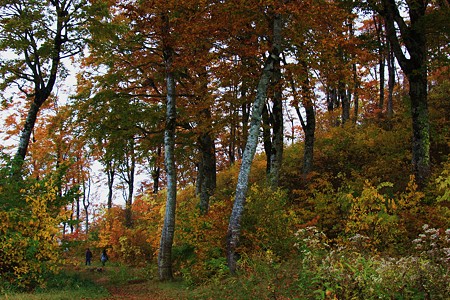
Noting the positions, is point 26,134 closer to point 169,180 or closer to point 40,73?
point 40,73

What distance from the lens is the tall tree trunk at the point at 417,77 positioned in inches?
448

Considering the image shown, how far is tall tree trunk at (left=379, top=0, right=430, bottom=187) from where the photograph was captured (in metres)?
11.4

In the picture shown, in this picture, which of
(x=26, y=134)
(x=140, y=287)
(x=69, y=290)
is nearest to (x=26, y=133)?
(x=26, y=134)

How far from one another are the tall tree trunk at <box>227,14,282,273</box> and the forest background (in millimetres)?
34

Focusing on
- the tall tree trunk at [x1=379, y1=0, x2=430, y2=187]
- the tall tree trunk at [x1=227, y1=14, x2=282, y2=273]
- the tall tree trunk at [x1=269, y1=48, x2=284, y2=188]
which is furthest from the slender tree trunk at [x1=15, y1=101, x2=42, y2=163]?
the tall tree trunk at [x1=379, y1=0, x2=430, y2=187]

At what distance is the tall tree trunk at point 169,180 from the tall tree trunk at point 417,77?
753 cm

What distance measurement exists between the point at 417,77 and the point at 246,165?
6.45 m

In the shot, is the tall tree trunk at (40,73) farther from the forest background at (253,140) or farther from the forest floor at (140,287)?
the forest floor at (140,287)

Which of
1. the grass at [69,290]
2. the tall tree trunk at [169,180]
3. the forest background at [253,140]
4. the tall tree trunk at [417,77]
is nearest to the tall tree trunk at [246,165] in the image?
the forest background at [253,140]

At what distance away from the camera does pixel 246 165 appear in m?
9.48

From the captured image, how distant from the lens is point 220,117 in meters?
14.7

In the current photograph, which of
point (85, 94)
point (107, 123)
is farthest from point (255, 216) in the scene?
point (85, 94)

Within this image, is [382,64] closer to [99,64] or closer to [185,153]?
[185,153]

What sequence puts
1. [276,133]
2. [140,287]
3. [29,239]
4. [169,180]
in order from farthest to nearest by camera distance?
[276,133]
[169,180]
[140,287]
[29,239]
